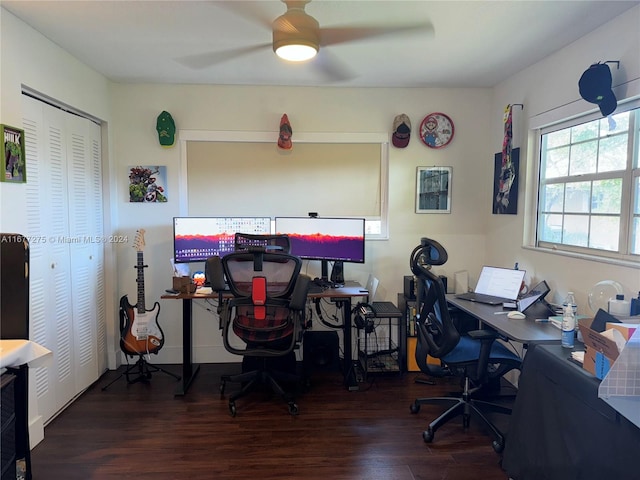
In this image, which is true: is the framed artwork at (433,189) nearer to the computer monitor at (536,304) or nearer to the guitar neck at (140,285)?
the computer monitor at (536,304)

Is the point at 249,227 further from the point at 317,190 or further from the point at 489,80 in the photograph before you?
the point at 489,80

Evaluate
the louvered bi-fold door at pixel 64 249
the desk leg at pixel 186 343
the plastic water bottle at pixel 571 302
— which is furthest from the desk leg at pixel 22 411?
the plastic water bottle at pixel 571 302

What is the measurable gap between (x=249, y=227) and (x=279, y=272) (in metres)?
0.86

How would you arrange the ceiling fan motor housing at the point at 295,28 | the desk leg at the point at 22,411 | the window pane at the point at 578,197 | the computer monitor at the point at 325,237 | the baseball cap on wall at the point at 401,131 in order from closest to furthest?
the desk leg at the point at 22,411 → the ceiling fan motor housing at the point at 295,28 → the window pane at the point at 578,197 → the computer monitor at the point at 325,237 → the baseball cap on wall at the point at 401,131

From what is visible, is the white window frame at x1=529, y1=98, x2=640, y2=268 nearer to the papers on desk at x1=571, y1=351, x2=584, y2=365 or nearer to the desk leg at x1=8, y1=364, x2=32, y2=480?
the papers on desk at x1=571, y1=351, x2=584, y2=365

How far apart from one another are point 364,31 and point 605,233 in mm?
1911

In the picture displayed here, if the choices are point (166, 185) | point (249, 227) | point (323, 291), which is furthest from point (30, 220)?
point (323, 291)

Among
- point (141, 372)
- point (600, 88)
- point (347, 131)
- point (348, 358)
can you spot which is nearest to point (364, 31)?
point (347, 131)

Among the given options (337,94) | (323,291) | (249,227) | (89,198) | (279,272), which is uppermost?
(337,94)

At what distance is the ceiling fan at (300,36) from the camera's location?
1977mm

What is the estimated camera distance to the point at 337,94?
362 cm

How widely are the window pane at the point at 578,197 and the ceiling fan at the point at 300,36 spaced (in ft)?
4.67

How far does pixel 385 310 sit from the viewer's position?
133 inches

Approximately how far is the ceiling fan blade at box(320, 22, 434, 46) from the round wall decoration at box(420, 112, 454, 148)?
47.8 inches
